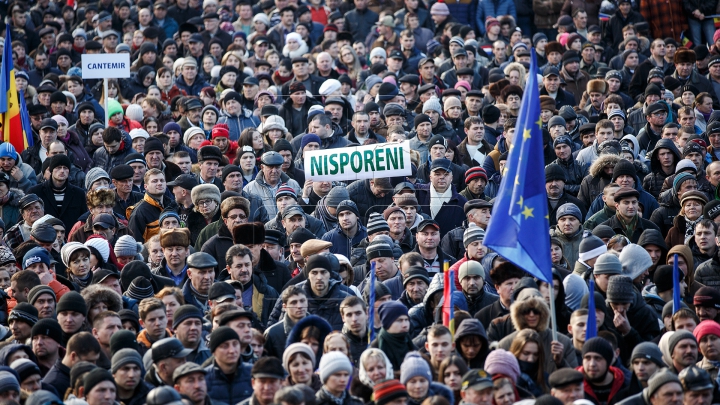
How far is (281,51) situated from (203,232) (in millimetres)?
9534

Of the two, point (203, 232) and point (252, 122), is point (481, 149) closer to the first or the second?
point (252, 122)

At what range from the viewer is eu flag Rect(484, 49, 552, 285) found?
32.7ft

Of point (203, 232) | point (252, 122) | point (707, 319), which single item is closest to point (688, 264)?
point (707, 319)

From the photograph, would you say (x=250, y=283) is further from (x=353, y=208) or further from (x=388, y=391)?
(x=388, y=391)

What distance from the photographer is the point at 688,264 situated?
12.2 meters

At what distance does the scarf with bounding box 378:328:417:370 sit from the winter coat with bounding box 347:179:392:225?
4425 mm

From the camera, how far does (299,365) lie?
9445 mm

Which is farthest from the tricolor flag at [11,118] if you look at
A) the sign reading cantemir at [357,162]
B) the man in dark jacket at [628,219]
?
the man in dark jacket at [628,219]

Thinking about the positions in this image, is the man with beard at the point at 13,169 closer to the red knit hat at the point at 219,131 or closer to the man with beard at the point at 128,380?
the red knit hat at the point at 219,131

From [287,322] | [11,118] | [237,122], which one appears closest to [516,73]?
[237,122]

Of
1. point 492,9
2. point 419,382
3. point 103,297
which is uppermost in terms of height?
point 492,9

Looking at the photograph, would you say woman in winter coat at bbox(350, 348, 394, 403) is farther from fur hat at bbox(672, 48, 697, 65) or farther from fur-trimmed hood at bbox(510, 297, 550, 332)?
fur hat at bbox(672, 48, 697, 65)

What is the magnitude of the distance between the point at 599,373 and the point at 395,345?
1.54 m

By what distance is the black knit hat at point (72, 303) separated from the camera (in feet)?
35.0
